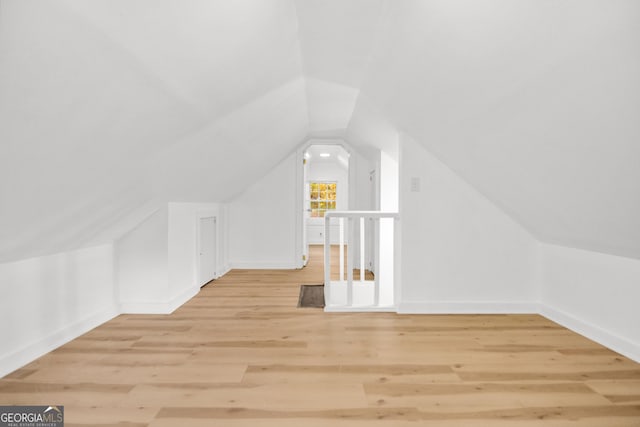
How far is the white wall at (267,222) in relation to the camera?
543cm

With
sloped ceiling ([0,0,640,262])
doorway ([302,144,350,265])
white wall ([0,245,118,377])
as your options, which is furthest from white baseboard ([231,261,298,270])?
doorway ([302,144,350,265])

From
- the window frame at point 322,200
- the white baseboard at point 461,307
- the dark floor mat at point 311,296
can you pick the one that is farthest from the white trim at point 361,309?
the window frame at point 322,200

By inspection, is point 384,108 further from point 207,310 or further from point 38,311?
point 38,311

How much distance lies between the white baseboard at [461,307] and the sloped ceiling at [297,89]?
2.34 feet

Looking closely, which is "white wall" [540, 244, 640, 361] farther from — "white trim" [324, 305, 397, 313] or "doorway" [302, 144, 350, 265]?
"doorway" [302, 144, 350, 265]

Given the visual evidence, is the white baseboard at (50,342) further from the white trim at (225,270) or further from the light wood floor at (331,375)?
the white trim at (225,270)

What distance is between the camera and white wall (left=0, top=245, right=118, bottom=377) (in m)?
1.98

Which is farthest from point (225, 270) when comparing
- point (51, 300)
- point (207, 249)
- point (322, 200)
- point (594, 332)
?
point (322, 200)

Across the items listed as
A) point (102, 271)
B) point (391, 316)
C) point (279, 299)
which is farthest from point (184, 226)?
point (391, 316)

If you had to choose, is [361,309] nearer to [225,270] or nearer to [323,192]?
[225,270]

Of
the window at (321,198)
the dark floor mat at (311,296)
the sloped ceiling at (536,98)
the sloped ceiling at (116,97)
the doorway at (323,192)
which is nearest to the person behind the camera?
the sloped ceiling at (116,97)

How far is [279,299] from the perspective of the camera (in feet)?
12.0

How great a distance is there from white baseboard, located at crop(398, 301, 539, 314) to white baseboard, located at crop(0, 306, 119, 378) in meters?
2.60

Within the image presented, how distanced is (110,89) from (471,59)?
5.70 feet
